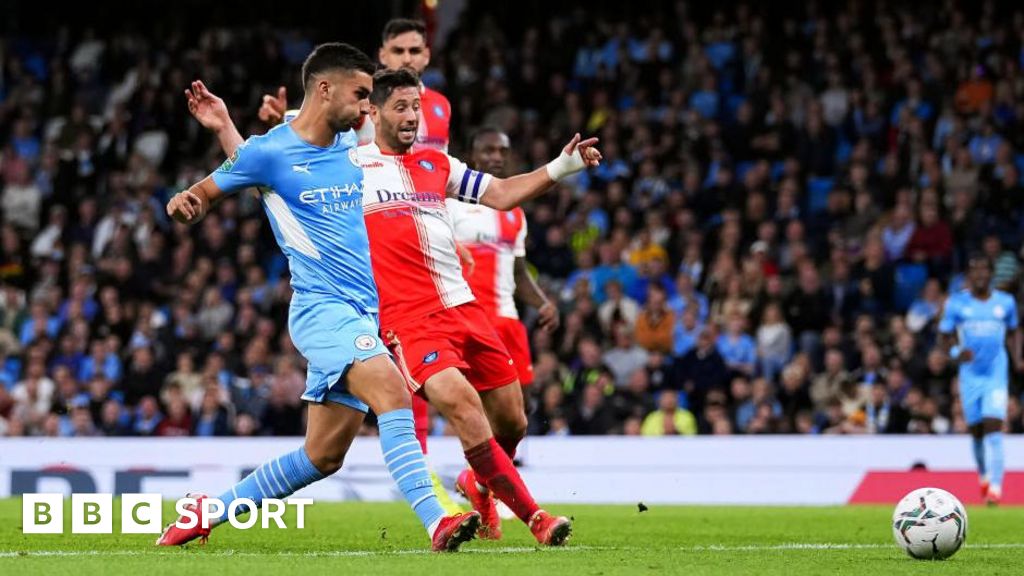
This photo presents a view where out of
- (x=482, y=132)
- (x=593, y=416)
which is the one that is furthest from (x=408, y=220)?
(x=593, y=416)

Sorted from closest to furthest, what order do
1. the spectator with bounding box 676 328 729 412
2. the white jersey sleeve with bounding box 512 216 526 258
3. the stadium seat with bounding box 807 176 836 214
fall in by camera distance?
the white jersey sleeve with bounding box 512 216 526 258
the spectator with bounding box 676 328 729 412
the stadium seat with bounding box 807 176 836 214

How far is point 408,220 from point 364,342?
135 centimetres

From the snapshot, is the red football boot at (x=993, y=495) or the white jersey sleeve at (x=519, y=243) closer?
the white jersey sleeve at (x=519, y=243)

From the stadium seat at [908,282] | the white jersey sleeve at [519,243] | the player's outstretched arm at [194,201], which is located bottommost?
the stadium seat at [908,282]

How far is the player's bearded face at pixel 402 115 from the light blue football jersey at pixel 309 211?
904 millimetres

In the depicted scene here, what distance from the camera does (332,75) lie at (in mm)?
7754

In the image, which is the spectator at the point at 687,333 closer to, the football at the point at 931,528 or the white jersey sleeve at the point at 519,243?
the white jersey sleeve at the point at 519,243

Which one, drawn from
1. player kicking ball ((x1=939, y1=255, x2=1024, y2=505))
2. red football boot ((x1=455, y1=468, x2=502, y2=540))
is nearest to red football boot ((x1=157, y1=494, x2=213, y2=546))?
red football boot ((x1=455, y1=468, x2=502, y2=540))

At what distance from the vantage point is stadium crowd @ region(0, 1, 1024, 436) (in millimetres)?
17875

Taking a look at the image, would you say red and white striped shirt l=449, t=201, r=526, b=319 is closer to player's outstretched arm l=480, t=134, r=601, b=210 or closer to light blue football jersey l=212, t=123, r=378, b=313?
player's outstretched arm l=480, t=134, r=601, b=210

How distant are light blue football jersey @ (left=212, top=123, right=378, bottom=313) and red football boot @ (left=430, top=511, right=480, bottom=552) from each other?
105 cm

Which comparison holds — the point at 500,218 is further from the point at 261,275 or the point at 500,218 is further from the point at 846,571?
the point at 261,275

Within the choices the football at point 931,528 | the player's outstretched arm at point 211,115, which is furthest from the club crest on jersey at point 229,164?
the football at point 931,528

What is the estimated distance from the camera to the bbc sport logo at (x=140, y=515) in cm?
798
